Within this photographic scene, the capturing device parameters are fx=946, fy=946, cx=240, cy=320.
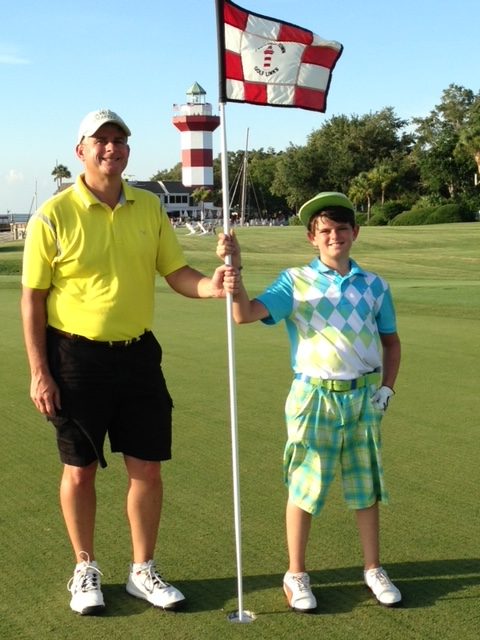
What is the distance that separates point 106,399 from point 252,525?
1.08 metres

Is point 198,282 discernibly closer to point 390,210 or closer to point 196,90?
point 390,210

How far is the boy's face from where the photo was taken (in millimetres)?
3795

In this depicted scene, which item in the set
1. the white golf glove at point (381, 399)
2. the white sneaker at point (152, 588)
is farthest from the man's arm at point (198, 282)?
the white sneaker at point (152, 588)

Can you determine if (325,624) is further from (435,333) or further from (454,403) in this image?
(435,333)

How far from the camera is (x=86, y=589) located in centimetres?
362

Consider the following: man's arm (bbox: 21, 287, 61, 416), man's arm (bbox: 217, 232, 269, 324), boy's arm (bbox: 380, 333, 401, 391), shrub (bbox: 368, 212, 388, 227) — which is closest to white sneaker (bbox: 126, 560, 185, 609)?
man's arm (bbox: 21, 287, 61, 416)

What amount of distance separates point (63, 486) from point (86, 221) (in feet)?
3.57

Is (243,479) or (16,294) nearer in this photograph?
(243,479)

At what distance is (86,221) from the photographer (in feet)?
12.2

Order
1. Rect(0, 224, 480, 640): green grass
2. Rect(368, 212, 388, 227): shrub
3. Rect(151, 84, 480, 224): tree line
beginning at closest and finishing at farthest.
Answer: Rect(0, 224, 480, 640): green grass
Rect(368, 212, 388, 227): shrub
Rect(151, 84, 480, 224): tree line

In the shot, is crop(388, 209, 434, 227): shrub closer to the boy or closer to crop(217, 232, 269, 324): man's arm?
the boy

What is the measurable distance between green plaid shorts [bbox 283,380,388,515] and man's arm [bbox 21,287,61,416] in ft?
3.12

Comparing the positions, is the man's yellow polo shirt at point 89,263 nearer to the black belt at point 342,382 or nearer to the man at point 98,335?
the man at point 98,335

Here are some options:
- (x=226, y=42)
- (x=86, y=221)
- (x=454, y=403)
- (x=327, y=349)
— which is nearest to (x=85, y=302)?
(x=86, y=221)
